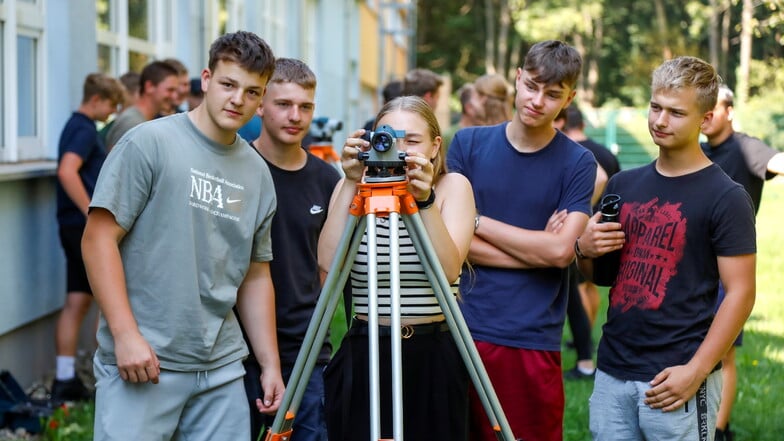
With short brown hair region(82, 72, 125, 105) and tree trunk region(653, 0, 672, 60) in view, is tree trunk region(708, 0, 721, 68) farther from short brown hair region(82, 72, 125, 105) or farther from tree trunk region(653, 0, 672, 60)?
short brown hair region(82, 72, 125, 105)

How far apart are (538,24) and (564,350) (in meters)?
37.0

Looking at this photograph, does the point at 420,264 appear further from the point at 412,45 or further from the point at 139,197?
the point at 412,45

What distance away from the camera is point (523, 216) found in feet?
13.0

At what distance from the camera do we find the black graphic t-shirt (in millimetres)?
3422

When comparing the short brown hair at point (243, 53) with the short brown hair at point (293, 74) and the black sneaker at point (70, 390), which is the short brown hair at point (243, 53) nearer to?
the short brown hair at point (293, 74)

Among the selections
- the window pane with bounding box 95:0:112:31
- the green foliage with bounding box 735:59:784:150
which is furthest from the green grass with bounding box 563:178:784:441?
the green foliage with bounding box 735:59:784:150

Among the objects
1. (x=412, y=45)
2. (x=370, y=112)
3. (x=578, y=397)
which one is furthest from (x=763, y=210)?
(x=412, y=45)

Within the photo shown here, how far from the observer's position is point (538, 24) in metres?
44.1

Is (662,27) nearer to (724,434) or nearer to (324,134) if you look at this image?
(324,134)

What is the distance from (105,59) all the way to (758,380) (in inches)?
210

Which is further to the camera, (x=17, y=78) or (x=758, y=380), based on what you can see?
(x=758, y=380)

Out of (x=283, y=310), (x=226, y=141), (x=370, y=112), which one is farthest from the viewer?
(x=370, y=112)

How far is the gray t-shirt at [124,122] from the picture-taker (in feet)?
22.6

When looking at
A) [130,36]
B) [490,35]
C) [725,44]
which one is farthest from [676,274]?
[490,35]
